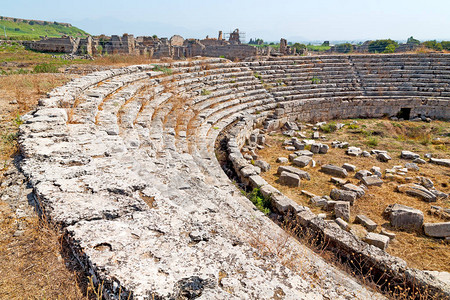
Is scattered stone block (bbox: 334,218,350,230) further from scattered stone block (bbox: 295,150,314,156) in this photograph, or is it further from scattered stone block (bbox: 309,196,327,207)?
scattered stone block (bbox: 295,150,314,156)

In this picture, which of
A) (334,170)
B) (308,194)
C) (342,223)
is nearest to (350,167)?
(334,170)

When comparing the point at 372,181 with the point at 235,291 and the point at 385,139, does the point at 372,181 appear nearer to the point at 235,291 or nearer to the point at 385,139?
the point at 385,139

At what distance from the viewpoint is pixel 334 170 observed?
8453 mm

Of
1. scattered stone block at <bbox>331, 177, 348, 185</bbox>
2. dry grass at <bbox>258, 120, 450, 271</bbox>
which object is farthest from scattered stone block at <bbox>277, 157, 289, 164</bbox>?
scattered stone block at <bbox>331, 177, 348, 185</bbox>

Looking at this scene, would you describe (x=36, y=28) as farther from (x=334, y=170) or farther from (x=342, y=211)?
(x=342, y=211)

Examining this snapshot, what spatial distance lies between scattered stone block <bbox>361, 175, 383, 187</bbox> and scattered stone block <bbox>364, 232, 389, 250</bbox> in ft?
8.96

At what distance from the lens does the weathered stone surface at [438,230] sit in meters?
5.59

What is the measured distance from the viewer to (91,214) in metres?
2.67

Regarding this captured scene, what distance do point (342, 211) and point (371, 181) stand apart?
→ 2.30 meters

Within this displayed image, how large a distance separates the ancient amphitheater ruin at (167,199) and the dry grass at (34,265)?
14cm

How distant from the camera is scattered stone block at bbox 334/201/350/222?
239 inches

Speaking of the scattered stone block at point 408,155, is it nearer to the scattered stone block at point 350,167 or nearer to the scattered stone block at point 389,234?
the scattered stone block at point 350,167

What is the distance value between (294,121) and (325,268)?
1088 cm

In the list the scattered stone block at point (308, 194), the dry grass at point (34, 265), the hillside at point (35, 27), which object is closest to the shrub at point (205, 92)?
the scattered stone block at point (308, 194)
